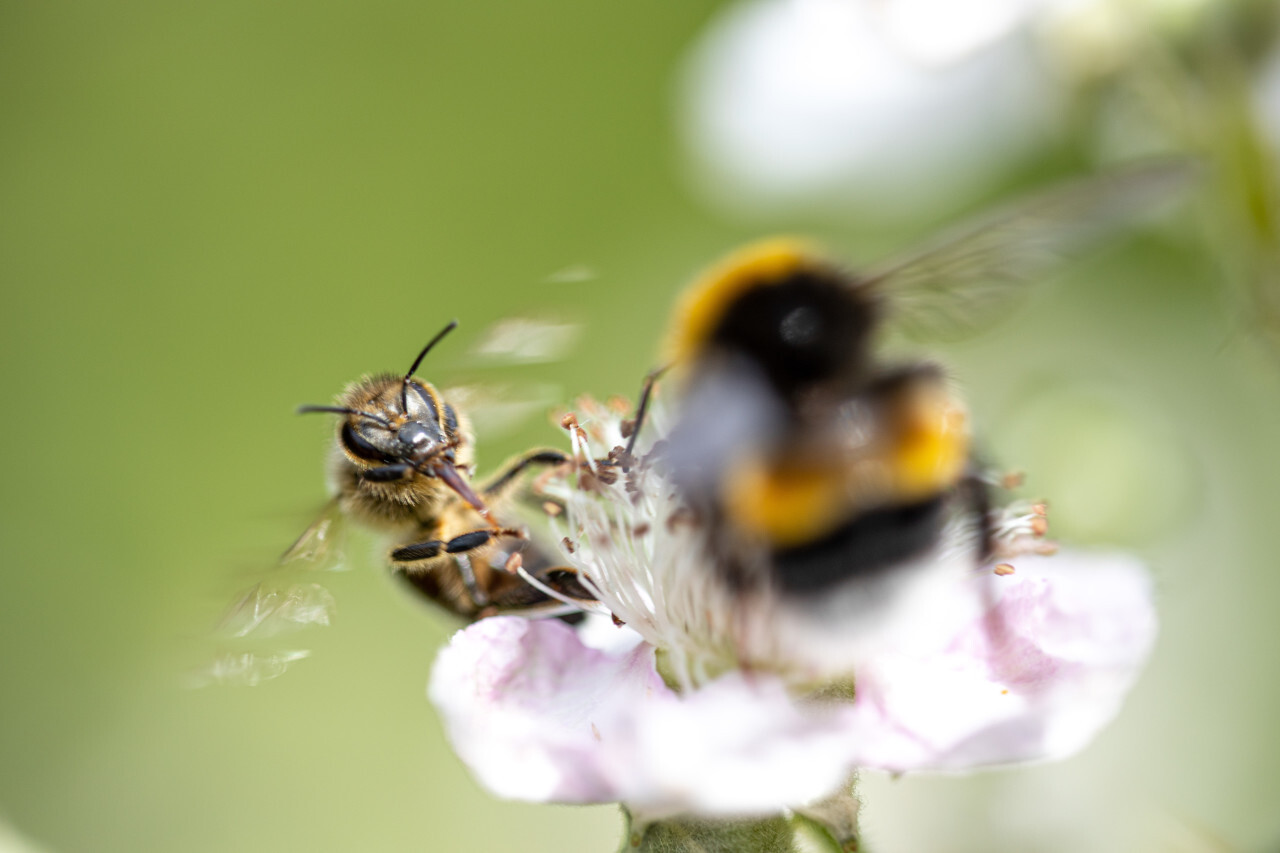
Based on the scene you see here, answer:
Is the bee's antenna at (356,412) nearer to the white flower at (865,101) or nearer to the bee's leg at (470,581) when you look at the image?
the bee's leg at (470,581)

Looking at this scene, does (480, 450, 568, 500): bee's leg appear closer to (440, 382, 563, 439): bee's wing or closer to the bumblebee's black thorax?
(440, 382, 563, 439): bee's wing

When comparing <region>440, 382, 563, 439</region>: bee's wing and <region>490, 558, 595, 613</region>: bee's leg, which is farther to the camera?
<region>440, 382, 563, 439</region>: bee's wing

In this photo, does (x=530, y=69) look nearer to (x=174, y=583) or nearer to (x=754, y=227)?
(x=754, y=227)

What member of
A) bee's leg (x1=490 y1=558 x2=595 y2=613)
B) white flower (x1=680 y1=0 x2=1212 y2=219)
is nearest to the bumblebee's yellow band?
bee's leg (x1=490 y1=558 x2=595 y2=613)

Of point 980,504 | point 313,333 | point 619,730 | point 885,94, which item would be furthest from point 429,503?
point 313,333

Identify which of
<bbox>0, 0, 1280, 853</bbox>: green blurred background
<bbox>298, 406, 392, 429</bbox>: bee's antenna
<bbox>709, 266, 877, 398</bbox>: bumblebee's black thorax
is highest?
<bbox>709, 266, 877, 398</bbox>: bumblebee's black thorax

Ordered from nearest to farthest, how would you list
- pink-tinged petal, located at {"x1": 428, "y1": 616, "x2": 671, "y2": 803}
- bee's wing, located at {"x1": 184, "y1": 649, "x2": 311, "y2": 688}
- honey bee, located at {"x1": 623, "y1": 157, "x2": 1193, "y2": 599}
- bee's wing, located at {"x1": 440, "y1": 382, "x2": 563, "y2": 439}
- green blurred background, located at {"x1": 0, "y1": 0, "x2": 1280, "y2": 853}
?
honey bee, located at {"x1": 623, "y1": 157, "x2": 1193, "y2": 599}
pink-tinged petal, located at {"x1": 428, "y1": 616, "x2": 671, "y2": 803}
bee's wing, located at {"x1": 184, "y1": 649, "x2": 311, "y2": 688}
bee's wing, located at {"x1": 440, "y1": 382, "x2": 563, "y2": 439}
green blurred background, located at {"x1": 0, "y1": 0, "x2": 1280, "y2": 853}

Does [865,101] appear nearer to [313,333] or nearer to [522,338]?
[522,338]
